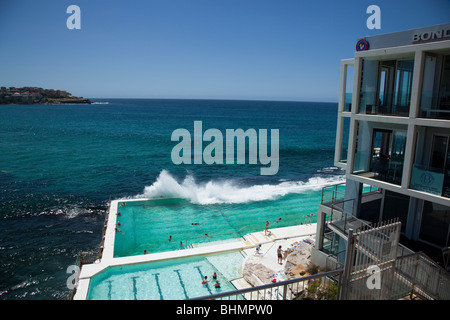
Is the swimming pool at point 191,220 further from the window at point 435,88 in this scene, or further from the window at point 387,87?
the window at point 435,88

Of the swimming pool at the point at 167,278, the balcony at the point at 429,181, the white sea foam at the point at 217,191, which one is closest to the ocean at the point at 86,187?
the white sea foam at the point at 217,191

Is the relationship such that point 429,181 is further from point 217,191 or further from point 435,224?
point 217,191

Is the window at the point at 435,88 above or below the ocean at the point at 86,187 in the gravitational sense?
above

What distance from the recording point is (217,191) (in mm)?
34344

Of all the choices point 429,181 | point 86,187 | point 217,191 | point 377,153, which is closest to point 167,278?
point 377,153

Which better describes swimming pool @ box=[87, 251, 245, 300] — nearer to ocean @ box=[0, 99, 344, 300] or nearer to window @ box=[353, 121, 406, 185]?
ocean @ box=[0, 99, 344, 300]

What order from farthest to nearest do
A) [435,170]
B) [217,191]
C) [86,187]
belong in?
[86,187] < [217,191] < [435,170]

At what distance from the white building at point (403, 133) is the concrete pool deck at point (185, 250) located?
702 centimetres

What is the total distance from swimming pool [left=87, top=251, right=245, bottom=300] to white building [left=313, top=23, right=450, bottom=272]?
6013mm

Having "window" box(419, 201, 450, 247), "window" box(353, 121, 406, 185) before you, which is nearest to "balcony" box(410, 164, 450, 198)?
"window" box(353, 121, 406, 185)

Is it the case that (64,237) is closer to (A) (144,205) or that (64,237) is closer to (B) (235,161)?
(A) (144,205)

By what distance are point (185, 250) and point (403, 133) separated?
13.9 meters

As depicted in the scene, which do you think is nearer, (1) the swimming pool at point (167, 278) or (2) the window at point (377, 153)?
(2) the window at point (377, 153)

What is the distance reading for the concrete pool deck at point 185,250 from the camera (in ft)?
54.6
